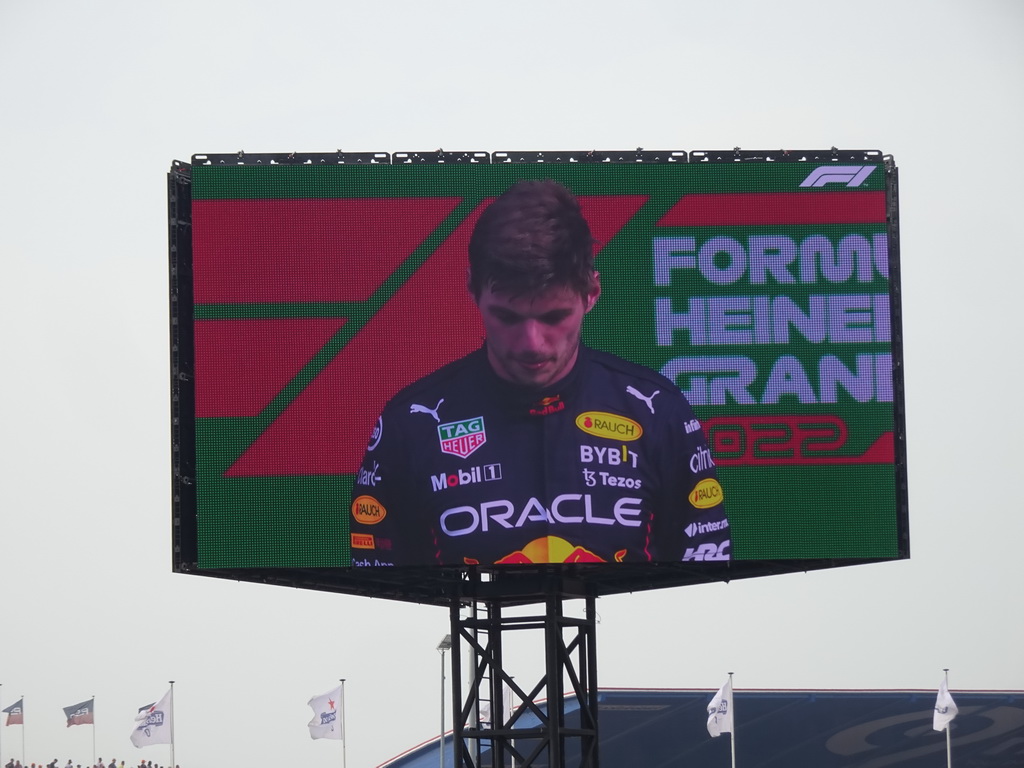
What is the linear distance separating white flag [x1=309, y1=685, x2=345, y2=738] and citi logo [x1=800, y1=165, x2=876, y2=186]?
26.9 metres

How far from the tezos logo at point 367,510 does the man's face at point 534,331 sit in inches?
99.7

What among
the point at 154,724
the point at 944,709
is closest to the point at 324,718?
the point at 154,724

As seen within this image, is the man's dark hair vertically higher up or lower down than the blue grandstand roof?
higher up

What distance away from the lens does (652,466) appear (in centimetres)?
2780

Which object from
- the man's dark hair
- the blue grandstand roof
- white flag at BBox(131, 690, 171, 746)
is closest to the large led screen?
the man's dark hair

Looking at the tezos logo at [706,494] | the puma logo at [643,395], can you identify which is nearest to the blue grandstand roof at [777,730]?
the tezos logo at [706,494]

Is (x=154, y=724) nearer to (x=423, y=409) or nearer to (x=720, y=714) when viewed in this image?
(x=720, y=714)

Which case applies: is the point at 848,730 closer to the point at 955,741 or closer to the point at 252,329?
the point at 955,741

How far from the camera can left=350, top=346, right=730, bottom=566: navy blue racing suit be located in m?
27.3

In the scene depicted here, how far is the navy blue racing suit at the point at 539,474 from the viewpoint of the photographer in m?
27.3

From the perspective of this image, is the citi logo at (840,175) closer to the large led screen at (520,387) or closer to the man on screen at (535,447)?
the large led screen at (520,387)

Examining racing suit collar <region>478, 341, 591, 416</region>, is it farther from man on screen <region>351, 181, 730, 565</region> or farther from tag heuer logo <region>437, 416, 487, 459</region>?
tag heuer logo <region>437, 416, 487, 459</region>

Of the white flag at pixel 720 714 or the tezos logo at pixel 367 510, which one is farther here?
the white flag at pixel 720 714

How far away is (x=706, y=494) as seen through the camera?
28.0m
